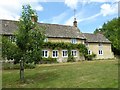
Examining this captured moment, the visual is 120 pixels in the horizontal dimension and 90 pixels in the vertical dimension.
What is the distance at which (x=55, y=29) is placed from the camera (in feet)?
169

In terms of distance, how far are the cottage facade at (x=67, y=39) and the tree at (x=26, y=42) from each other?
2075 cm

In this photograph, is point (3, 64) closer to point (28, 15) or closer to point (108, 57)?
point (28, 15)

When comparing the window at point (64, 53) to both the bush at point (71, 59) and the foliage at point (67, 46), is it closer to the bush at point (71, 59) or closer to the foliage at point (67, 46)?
the foliage at point (67, 46)

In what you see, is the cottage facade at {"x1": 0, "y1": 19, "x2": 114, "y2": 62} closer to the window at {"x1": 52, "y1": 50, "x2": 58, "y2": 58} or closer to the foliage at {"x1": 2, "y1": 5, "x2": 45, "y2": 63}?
the window at {"x1": 52, "y1": 50, "x2": 58, "y2": 58}

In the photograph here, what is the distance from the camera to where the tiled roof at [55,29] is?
44600 mm

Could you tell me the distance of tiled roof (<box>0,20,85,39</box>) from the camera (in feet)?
146

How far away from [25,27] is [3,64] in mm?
17963

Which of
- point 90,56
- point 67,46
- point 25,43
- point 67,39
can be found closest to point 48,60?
point 67,46

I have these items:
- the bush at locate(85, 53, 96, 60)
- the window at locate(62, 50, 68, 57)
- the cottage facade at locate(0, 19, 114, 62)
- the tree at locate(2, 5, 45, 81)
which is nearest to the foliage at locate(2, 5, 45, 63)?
the tree at locate(2, 5, 45, 81)

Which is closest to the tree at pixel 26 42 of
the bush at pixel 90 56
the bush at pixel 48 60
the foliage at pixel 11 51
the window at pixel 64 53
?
the foliage at pixel 11 51

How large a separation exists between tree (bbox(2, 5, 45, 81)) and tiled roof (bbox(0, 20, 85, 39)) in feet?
72.7

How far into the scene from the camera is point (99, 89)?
623 inches

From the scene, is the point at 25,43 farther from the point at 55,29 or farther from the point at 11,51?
the point at 55,29

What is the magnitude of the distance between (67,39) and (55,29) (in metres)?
3.67
